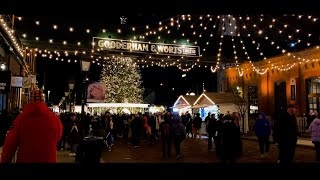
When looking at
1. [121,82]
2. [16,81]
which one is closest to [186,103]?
[121,82]

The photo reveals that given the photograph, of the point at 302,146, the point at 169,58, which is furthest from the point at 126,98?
the point at 302,146

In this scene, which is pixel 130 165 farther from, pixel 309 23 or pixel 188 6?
pixel 309 23

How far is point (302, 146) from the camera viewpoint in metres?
20.0

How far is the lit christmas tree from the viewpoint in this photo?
5234cm

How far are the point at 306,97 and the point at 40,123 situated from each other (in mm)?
26505

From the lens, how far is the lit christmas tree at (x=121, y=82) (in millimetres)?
Answer: 52344

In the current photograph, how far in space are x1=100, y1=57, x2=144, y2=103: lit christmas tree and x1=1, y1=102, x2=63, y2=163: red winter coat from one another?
156 feet

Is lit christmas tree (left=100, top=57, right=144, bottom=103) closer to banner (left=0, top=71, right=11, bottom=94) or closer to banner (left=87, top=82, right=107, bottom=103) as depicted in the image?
banner (left=0, top=71, right=11, bottom=94)

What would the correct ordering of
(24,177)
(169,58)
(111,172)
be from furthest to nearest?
(169,58)
(111,172)
(24,177)

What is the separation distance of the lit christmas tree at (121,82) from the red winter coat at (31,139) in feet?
156

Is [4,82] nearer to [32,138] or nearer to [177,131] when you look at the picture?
[177,131]

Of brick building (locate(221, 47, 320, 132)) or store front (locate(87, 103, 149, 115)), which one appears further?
store front (locate(87, 103, 149, 115))

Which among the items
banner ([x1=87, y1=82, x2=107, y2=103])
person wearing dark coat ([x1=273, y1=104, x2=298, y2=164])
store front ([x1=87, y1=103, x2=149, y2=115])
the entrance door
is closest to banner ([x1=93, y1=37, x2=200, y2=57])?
the entrance door

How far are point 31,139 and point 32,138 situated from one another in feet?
0.05
